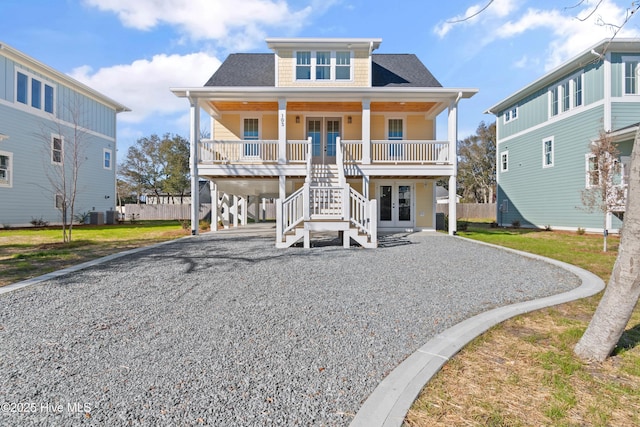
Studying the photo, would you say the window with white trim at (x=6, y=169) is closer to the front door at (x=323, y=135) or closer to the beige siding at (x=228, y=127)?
the beige siding at (x=228, y=127)

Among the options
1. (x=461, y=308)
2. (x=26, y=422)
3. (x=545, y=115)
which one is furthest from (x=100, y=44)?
(x=545, y=115)

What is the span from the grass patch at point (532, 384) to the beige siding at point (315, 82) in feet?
38.9

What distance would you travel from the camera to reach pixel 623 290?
2.49m

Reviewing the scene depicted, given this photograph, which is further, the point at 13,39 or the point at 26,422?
the point at 13,39

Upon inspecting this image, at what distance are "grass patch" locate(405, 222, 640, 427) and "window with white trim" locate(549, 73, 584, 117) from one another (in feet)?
46.6

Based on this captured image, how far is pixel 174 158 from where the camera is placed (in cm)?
3375

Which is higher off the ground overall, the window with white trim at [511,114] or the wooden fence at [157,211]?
the window with white trim at [511,114]

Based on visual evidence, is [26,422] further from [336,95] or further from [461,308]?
[336,95]

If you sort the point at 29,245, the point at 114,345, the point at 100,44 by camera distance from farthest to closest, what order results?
1. the point at 100,44
2. the point at 29,245
3. the point at 114,345

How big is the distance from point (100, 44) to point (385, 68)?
36.7 ft

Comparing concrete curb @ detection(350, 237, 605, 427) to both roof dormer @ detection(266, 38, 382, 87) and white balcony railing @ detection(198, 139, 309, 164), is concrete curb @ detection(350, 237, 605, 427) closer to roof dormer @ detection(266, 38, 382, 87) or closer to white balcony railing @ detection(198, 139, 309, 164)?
white balcony railing @ detection(198, 139, 309, 164)

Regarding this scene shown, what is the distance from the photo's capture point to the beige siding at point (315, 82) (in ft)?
43.0

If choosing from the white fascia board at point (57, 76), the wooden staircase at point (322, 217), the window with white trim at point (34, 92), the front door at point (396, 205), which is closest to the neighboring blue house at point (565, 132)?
the front door at point (396, 205)

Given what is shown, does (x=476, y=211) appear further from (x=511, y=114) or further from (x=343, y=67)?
(x=343, y=67)
